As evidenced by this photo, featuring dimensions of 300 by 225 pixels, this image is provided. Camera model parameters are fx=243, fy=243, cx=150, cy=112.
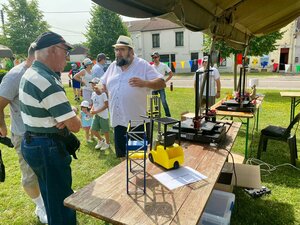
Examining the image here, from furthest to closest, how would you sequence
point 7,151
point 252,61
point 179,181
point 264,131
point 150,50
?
1. point 150,50
2. point 252,61
3. point 7,151
4. point 264,131
5. point 179,181

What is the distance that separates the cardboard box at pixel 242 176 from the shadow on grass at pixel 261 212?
23 cm

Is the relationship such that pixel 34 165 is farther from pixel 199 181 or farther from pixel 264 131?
pixel 264 131

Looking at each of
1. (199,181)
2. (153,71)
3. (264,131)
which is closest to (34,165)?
(199,181)

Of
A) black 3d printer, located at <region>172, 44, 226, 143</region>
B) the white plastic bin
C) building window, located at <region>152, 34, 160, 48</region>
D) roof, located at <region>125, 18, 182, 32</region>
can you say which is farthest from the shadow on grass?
building window, located at <region>152, 34, 160, 48</region>

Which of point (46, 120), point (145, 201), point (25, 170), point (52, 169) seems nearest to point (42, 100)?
point (46, 120)

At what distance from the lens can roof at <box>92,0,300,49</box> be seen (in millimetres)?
1493

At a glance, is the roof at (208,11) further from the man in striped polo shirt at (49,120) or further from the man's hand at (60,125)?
the man's hand at (60,125)

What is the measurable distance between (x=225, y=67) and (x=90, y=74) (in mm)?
24716

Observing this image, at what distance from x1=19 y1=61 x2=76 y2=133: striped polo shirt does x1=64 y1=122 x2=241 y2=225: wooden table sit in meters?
0.61

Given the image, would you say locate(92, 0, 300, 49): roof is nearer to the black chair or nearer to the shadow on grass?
the black chair

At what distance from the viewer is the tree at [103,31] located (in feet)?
89.7

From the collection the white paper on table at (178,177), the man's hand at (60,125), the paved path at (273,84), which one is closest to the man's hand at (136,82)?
the man's hand at (60,125)

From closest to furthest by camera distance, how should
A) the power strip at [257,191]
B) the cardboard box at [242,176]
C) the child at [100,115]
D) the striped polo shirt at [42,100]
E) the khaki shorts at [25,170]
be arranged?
the striped polo shirt at [42,100], the khaki shorts at [25,170], the cardboard box at [242,176], the power strip at [257,191], the child at [100,115]

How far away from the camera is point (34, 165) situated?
6.68 feet
